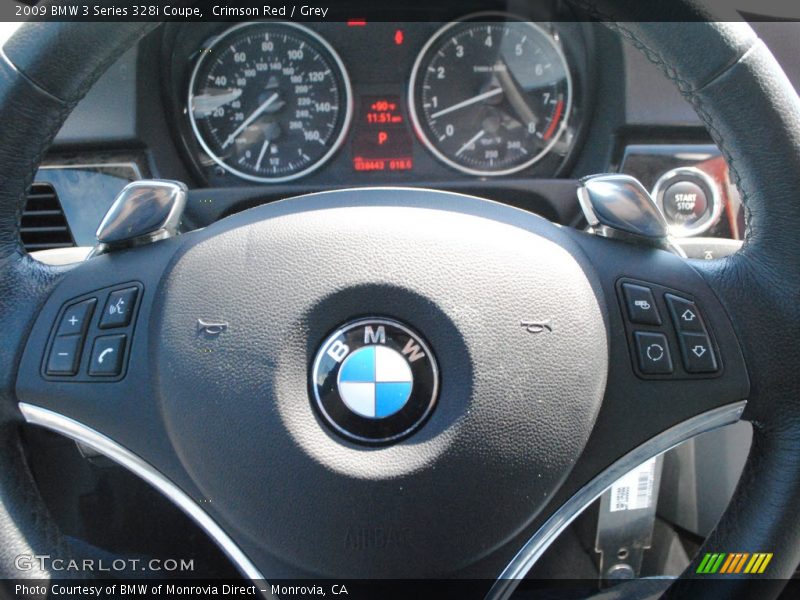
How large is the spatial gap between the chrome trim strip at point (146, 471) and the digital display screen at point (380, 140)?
5.32 ft

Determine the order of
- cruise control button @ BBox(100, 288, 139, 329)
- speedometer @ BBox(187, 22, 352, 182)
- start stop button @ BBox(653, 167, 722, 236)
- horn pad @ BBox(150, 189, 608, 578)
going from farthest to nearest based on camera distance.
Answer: speedometer @ BBox(187, 22, 352, 182)
start stop button @ BBox(653, 167, 722, 236)
cruise control button @ BBox(100, 288, 139, 329)
horn pad @ BBox(150, 189, 608, 578)

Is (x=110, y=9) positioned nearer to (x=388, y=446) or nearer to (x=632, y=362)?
(x=388, y=446)

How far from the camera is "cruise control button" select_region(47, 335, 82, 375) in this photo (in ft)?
3.29

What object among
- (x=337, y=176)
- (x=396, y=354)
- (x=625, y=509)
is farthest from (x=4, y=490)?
(x=337, y=176)

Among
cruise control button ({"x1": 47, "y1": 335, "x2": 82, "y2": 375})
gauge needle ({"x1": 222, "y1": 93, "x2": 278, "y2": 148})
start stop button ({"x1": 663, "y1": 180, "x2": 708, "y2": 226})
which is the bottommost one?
cruise control button ({"x1": 47, "y1": 335, "x2": 82, "y2": 375})

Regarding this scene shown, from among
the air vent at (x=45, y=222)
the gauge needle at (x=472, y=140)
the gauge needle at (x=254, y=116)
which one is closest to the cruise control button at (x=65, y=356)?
the air vent at (x=45, y=222)

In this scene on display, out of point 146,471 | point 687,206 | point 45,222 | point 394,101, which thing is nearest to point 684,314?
point 146,471

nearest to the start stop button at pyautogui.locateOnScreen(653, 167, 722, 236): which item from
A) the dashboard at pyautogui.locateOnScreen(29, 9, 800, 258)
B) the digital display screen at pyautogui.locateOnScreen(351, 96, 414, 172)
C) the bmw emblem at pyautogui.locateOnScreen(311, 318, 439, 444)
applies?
the dashboard at pyautogui.locateOnScreen(29, 9, 800, 258)

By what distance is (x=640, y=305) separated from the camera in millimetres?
1015

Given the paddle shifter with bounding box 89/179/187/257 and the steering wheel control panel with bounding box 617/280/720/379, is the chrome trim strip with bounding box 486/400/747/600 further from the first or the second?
the paddle shifter with bounding box 89/179/187/257

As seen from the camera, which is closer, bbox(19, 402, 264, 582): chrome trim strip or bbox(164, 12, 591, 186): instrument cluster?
bbox(19, 402, 264, 582): chrome trim strip

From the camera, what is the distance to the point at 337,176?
8.34 feet

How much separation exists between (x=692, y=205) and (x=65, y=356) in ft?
4.87

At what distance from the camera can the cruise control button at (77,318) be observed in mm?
1016
